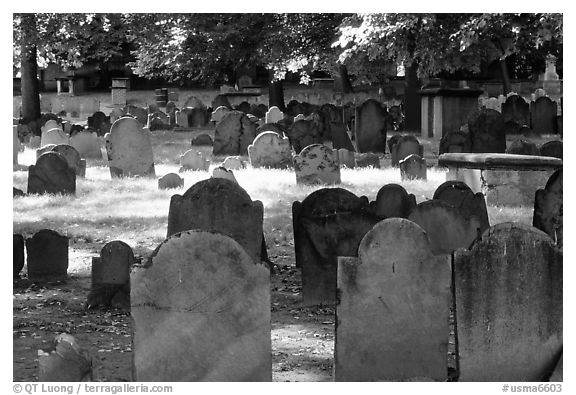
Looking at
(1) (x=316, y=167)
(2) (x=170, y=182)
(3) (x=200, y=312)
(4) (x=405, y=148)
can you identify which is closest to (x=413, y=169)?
(1) (x=316, y=167)

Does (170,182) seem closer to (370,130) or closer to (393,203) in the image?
(393,203)

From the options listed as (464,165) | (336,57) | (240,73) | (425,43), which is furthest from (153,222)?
(240,73)

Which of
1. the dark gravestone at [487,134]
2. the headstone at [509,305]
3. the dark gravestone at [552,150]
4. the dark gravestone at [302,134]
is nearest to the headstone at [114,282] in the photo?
the headstone at [509,305]

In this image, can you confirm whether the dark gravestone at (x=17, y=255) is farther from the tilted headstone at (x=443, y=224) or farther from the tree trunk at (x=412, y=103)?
the tree trunk at (x=412, y=103)

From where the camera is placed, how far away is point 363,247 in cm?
710

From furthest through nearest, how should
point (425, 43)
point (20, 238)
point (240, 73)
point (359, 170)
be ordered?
point (240, 73) < point (425, 43) < point (359, 170) < point (20, 238)

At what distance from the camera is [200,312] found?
6793 mm

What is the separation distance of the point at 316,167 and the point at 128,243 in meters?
4.79

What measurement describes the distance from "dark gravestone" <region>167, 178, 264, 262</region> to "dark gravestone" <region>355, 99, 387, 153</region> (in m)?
12.6

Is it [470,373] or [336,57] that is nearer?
→ [470,373]

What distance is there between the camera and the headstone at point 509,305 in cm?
701

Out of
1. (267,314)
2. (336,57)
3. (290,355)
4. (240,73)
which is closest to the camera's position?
(267,314)

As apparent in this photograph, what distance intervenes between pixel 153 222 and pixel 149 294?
7.34 metres

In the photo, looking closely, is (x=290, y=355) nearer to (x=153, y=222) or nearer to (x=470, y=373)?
(x=470, y=373)
